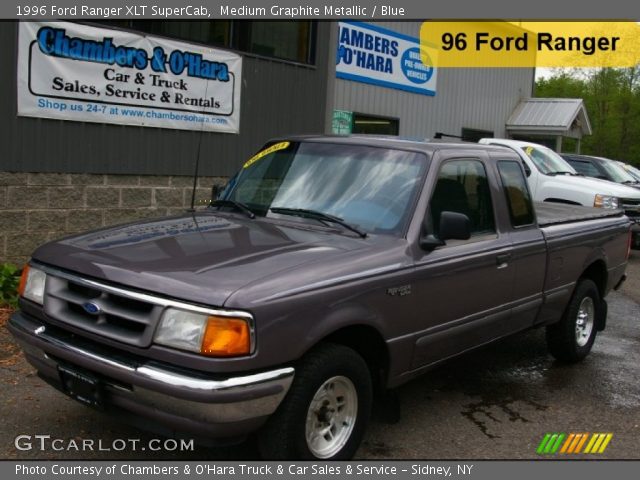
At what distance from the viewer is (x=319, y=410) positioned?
3523 millimetres

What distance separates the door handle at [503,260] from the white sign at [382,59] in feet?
29.4

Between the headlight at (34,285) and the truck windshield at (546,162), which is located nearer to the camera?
the headlight at (34,285)

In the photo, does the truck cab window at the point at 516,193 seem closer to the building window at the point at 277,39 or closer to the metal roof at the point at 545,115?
the building window at the point at 277,39

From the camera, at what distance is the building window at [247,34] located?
8406 millimetres

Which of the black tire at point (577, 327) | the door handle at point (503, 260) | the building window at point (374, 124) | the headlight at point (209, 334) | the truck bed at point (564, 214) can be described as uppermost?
the building window at point (374, 124)

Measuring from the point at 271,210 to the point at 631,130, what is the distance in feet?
136

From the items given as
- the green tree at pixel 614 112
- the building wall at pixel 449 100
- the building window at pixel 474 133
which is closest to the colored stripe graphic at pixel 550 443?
the building wall at pixel 449 100

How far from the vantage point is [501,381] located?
555 cm

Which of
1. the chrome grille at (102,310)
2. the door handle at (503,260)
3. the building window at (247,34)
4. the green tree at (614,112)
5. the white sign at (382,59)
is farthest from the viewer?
the green tree at (614,112)

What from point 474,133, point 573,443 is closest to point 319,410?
point 573,443

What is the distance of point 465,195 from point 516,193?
748 mm

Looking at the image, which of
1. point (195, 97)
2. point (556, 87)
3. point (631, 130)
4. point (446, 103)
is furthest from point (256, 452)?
point (556, 87)

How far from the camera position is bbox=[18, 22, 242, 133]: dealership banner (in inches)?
286
